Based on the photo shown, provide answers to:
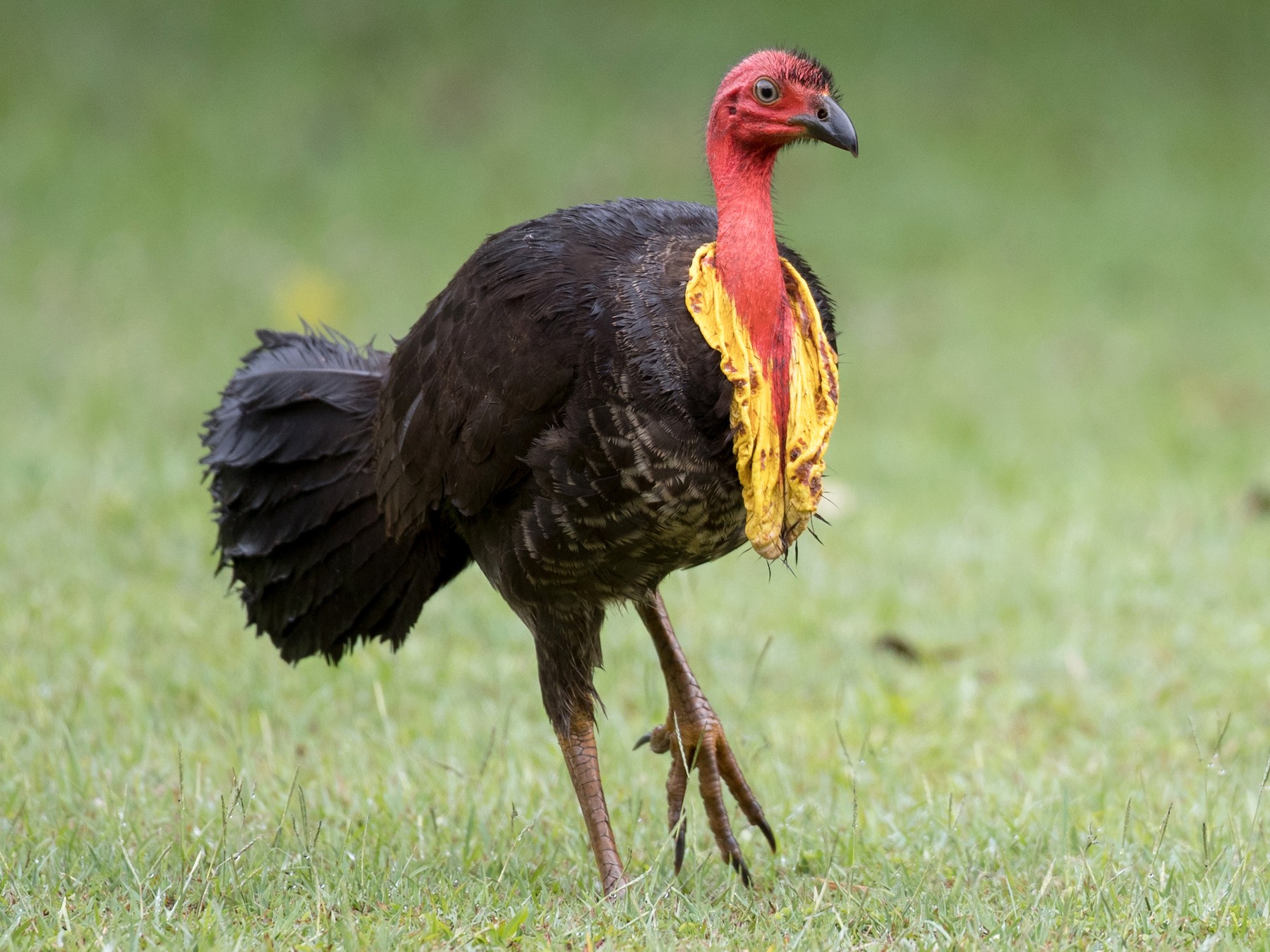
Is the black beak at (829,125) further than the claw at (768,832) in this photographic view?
No

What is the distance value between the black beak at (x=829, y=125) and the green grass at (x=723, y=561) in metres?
1.73

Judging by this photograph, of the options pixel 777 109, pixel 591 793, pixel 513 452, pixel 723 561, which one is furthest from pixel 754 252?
pixel 723 561

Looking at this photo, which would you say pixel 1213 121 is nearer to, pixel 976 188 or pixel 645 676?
pixel 976 188

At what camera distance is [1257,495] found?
763cm

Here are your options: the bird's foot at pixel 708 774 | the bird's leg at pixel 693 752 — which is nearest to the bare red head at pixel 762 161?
the bird's leg at pixel 693 752

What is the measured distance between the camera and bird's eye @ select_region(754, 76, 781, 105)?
12.0ft

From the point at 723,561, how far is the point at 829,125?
3.95 m

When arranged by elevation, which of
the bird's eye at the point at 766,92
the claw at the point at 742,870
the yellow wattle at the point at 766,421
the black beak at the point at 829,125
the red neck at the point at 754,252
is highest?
the bird's eye at the point at 766,92

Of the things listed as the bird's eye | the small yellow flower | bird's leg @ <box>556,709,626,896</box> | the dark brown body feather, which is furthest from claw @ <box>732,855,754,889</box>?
the small yellow flower

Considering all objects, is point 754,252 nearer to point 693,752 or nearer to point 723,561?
point 693,752

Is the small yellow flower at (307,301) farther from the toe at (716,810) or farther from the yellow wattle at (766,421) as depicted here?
the yellow wattle at (766,421)

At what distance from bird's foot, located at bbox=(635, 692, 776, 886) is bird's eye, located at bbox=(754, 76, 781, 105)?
1.63m

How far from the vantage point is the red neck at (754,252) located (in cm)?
354

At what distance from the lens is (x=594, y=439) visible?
11.7ft
